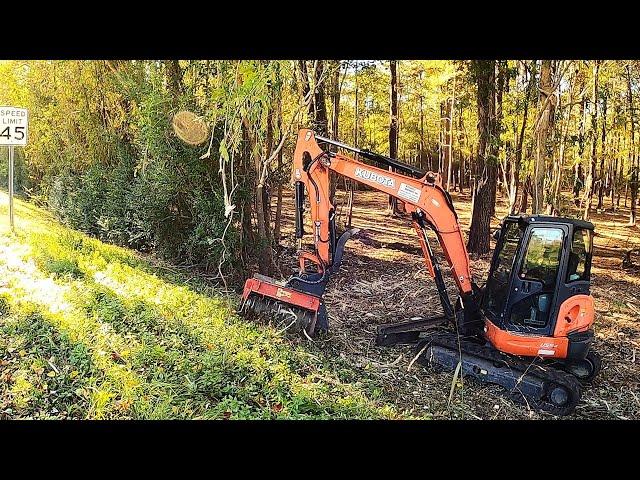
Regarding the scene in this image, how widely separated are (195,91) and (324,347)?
2.40 meters

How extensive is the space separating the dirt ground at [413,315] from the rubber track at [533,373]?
0.06m

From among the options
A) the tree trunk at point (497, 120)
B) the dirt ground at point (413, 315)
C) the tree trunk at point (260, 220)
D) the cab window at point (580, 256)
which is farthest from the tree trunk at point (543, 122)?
the tree trunk at point (260, 220)

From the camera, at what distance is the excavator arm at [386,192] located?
3.54 metres

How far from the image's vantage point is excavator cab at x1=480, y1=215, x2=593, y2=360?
10.3 ft

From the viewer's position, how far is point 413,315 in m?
4.38

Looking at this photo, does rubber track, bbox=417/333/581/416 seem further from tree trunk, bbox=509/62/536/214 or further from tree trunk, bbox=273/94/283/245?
tree trunk, bbox=509/62/536/214

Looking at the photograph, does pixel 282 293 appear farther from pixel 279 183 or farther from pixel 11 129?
pixel 11 129

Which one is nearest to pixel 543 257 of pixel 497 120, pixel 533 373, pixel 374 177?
pixel 533 373

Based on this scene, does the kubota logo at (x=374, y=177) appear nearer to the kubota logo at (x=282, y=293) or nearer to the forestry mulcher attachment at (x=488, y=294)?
the forestry mulcher attachment at (x=488, y=294)

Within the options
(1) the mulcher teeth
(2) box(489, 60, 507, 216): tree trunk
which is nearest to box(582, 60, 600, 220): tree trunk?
(2) box(489, 60, 507, 216): tree trunk

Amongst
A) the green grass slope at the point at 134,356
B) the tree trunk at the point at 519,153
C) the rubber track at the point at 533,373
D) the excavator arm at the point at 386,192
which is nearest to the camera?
the green grass slope at the point at 134,356

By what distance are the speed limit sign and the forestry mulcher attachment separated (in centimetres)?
188
